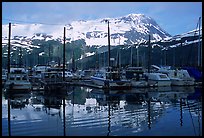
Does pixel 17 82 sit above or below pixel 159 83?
above

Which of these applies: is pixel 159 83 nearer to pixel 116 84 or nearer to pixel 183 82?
pixel 183 82

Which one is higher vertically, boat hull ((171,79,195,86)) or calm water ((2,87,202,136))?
boat hull ((171,79,195,86))

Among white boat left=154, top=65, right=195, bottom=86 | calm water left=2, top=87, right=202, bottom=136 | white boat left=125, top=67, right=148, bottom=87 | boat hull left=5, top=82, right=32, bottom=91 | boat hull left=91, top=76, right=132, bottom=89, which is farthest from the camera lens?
white boat left=154, top=65, right=195, bottom=86

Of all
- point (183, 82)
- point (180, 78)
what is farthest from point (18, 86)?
point (180, 78)

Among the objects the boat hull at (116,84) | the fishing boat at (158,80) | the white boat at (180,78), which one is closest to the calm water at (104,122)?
the boat hull at (116,84)

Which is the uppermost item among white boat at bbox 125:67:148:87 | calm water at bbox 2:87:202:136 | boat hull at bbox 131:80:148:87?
white boat at bbox 125:67:148:87

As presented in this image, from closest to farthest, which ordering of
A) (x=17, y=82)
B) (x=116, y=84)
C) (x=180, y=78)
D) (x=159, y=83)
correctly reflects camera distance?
(x=17, y=82), (x=116, y=84), (x=159, y=83), (x=180, y=78)

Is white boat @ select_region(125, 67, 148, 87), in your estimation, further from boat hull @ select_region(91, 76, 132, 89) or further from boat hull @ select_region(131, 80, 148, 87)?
boat hull @ select_region(91, 76, 132, 89)

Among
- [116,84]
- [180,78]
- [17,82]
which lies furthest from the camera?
[180,78]

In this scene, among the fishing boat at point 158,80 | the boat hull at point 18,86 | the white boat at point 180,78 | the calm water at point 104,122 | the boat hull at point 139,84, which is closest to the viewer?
the calm water at point 104,122

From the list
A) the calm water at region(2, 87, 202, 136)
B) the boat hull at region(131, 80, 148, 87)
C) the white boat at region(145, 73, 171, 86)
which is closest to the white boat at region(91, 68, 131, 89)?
the boat hull at region(131, 80, 148, 87)

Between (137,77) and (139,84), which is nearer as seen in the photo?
(139,84)

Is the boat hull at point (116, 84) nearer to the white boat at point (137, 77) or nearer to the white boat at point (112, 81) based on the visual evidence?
the white boat at point (112, 81)

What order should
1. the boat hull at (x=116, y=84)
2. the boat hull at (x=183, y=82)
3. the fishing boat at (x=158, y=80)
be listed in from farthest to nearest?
the boat hull at (x=183, y=82) < the fishing boat at (x=158, y=80) < the boat hull at (x=116, y=84)
